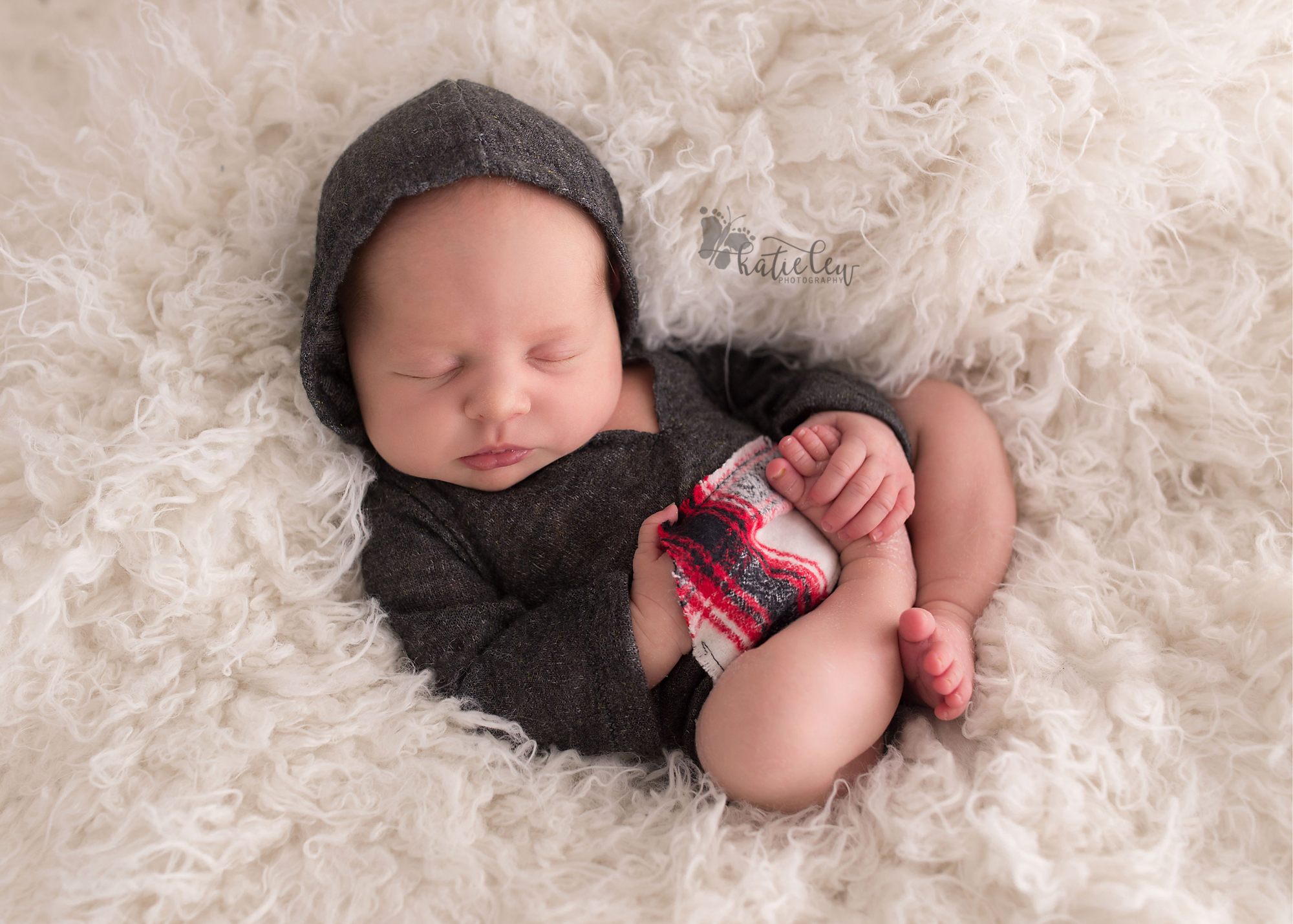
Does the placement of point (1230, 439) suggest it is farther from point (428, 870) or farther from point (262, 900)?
point (262, 900)

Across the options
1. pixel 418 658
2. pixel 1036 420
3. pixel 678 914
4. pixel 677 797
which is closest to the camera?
pixel 678 914

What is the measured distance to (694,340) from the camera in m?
1.35

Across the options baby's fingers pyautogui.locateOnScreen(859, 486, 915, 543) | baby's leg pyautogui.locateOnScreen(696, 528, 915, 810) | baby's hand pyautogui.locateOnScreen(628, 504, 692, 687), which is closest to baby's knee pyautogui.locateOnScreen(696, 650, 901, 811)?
baby's leg pyautogui.locateOnScreen(696, 528, 915, 810)

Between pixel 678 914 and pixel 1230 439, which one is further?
pixel 1230 439

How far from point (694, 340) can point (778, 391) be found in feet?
0.54

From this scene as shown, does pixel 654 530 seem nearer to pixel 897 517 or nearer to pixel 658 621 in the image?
pixel 658 621

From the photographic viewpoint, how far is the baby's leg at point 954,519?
1052 mm

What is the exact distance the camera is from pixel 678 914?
83cm

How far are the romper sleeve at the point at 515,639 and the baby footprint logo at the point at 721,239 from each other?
0.50 metres

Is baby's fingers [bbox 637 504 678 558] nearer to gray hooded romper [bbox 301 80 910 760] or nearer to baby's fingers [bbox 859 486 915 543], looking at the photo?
gray hooded romper [bbox 301 80 910 760]

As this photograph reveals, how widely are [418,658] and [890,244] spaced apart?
88 centimetres

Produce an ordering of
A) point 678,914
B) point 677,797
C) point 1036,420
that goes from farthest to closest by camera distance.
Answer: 1. point 1036,420
2. point 677,797
3. point 678,914

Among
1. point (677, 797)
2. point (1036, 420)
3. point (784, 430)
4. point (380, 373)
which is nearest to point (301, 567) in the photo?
point (380, 373)

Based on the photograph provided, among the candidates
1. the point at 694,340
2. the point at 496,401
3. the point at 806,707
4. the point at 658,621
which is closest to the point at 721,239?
the point at 694,340
